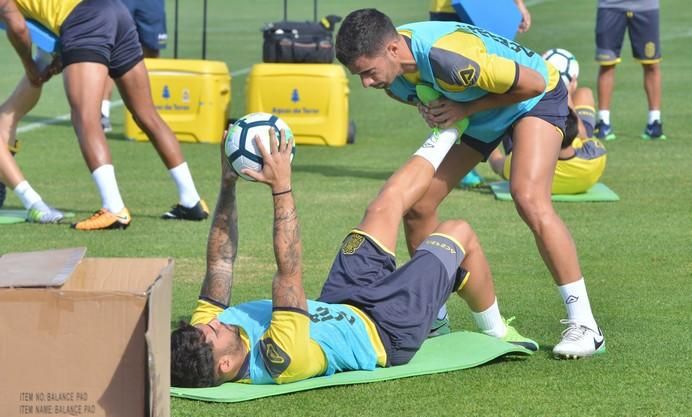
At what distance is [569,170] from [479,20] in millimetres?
1336

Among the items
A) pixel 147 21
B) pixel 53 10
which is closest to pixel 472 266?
pixel 53 10

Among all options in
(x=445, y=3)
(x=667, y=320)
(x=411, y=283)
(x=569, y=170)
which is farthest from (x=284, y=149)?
(x=445, y=3)

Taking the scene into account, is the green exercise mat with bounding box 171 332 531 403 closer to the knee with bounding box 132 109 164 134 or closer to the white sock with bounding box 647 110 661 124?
the knee with bounding box 132 109 164 134

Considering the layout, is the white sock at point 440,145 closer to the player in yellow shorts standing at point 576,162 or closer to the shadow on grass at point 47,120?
the player in yellow shorts standing at point 576,162

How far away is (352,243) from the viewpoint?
19.2 feet

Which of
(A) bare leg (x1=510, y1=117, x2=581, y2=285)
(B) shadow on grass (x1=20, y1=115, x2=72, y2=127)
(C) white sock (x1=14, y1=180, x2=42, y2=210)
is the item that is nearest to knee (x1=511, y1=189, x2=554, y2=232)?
(A) bare leg (x1=510, y1=117, x2=581, y2=285)

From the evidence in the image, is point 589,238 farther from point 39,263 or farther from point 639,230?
point 39,263

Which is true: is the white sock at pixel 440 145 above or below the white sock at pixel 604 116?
above

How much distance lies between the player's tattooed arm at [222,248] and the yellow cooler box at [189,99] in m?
8.03

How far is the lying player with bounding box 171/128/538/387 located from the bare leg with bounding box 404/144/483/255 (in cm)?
16

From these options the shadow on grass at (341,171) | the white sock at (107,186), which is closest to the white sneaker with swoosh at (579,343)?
the white sock at (107,186)

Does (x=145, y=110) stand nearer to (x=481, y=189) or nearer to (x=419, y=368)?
(x=481, y=189)

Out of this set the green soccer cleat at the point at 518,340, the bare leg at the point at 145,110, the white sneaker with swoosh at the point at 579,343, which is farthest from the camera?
the bare leg at the point at 145,110

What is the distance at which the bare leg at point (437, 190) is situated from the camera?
636 cm
